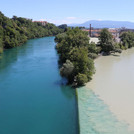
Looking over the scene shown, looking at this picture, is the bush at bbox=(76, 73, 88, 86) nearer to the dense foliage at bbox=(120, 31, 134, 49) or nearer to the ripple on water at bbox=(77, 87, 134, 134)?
the ripple on water at bbox=(77, 87, 134, 134)

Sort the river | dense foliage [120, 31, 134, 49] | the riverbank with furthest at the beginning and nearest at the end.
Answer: dense foliage [120, 31, 134, 49], the river, the riverbank

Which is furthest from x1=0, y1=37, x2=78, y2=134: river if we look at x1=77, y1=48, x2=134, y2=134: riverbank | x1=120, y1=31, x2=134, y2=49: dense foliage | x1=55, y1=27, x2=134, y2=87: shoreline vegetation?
x1=120, y1=31, x2=134, y2=49: dense foliage

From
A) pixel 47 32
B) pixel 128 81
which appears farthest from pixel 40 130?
pixel 47 32

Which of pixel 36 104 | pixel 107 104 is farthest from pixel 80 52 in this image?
pixel 36 104

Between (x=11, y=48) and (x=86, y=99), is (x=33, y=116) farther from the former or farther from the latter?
(x=11, y=48)

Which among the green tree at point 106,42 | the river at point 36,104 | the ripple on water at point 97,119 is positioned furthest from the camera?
the green tree at point 106,42

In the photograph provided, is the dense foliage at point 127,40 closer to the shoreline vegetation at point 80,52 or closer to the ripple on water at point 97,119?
the shoreline vegetation at point 80,52

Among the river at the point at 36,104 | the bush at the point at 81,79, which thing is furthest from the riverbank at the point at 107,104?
the river at the point at 36,104
